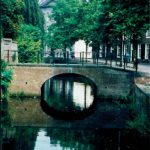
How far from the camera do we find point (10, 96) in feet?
88.8

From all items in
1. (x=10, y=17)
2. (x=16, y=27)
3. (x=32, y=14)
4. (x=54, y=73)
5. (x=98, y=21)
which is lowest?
(x=54, y=73)

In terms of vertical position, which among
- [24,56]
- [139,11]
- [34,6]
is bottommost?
[24,56]

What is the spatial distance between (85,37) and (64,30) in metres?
5.62

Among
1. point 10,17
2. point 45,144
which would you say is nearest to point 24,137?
point 45,144

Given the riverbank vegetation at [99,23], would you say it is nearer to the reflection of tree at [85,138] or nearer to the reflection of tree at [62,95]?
the reflection of tree at [62,95]

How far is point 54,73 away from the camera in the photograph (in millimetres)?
27969

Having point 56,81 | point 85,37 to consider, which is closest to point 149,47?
point 85,37

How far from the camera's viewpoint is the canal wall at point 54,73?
2748 cm

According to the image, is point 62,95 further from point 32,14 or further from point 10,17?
point 32,14

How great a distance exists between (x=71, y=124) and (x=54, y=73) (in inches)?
274

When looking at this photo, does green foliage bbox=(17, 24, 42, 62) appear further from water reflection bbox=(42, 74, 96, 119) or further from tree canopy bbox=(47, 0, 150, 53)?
tree canopy bbox=(47, 0, 150, 53)

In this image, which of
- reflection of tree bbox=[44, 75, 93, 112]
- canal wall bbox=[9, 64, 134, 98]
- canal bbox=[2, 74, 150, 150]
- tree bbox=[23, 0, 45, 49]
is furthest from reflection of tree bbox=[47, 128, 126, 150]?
tree bbox=[23, 0, 45, 49]

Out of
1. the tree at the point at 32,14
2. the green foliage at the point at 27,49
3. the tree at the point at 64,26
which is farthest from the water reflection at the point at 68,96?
the tree at the point at 32,14

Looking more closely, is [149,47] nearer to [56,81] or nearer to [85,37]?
[85,37]
